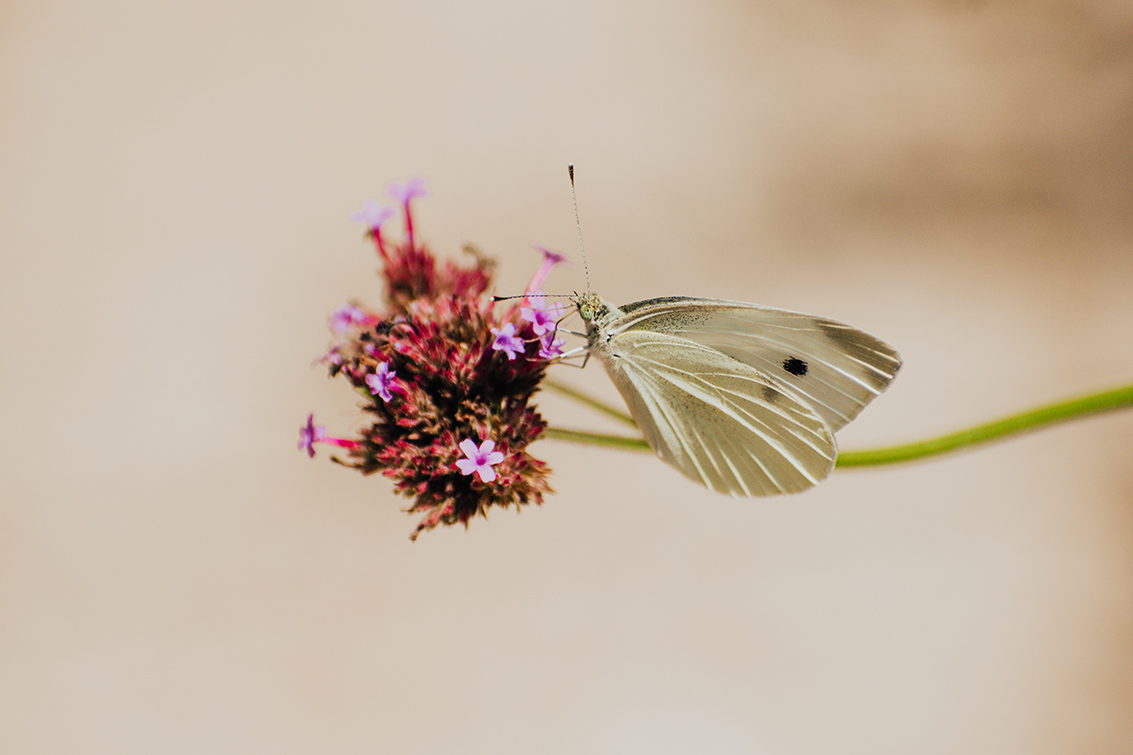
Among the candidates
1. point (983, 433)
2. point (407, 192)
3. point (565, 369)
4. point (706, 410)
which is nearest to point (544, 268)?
point (407, 192)

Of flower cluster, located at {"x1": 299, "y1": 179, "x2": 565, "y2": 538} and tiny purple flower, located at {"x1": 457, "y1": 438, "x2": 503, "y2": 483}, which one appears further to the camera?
flower cluster, located at {"x1": 299, "y1": 179, "x2": 565, "y2": 538}

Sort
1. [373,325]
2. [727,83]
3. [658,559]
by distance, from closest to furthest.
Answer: [373,325]
[658,559]
[727,83]

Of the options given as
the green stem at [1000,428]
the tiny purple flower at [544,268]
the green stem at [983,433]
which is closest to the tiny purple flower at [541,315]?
the tiny purple flower at [544,268]

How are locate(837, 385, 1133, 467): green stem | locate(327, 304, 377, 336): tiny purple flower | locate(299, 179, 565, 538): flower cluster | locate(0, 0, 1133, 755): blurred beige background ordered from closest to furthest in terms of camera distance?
locate(837, 385, 1133, 467): green stem, locate(299, 179, 565, 538): flower cluster, locate(327, 304, 377, 336): tiny purple flower, locate(0, 0, 1133, 755): blurred beige background

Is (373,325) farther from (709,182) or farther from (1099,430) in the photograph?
(1099,430)

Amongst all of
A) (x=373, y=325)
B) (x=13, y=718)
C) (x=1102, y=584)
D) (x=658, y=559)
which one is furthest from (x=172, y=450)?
(x=1102, y=584)

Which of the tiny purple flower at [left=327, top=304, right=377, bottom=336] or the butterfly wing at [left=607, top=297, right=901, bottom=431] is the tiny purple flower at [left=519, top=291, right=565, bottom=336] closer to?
the butterfly wing at [left=607, top=297, right=901, bottom=431]

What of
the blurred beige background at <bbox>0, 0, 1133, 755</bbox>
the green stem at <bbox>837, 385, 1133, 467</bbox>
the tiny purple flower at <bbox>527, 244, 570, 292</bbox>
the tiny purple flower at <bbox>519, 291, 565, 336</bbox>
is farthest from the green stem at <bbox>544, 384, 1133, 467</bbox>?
the blurred beige background at <bbox>0, 0, 1133, 755</bbox>

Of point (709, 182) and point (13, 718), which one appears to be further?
point (709, 182)

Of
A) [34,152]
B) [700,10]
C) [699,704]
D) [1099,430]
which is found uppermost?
[700,10]
